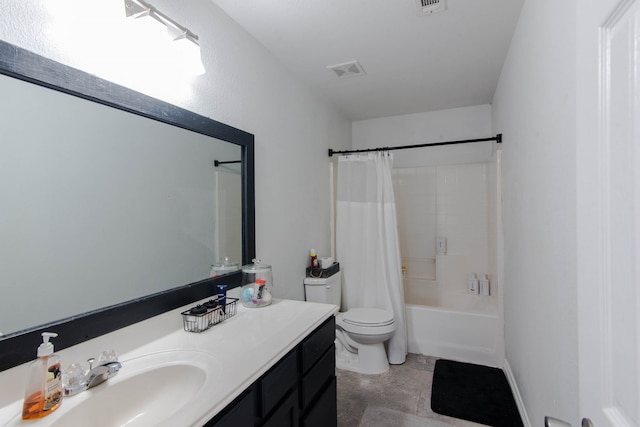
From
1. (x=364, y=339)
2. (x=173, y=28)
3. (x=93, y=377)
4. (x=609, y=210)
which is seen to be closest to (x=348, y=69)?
(x=173, y=28)

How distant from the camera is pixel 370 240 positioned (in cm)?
285

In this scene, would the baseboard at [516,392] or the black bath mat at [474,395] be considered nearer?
the baseboard at [516,392]

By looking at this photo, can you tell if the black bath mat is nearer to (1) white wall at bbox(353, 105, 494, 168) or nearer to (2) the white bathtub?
(2) the white bathtub

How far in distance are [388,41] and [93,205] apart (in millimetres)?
1842

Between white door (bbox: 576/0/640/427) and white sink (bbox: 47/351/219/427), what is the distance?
87 cm

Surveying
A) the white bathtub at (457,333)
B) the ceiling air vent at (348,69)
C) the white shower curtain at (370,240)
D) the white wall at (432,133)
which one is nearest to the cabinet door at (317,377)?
the white shower curtain at (370,240)

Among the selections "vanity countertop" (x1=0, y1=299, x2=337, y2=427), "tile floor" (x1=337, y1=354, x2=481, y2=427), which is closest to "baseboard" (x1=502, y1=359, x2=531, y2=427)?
"tile floor" (x1=337, y1=354, x2=481, y2=427)

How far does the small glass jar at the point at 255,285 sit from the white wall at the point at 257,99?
233 millimetres

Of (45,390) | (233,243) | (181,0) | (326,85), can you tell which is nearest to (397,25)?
(326,85)

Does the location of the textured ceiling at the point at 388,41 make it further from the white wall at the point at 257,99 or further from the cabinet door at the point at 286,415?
the cabinet door at the point at 286,415

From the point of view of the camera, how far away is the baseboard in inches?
71.8

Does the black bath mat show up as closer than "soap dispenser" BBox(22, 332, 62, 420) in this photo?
No

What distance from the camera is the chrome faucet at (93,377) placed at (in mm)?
886

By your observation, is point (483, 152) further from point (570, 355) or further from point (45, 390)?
point (45, 390)
